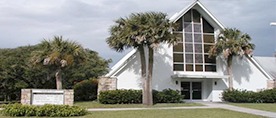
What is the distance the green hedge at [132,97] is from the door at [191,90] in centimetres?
278

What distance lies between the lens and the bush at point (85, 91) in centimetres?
3064

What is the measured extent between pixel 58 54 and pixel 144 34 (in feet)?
20.0

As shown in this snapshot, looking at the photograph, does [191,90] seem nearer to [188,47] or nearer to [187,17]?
[188,47]

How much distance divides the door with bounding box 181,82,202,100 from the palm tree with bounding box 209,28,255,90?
8.99 ft

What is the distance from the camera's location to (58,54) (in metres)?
22.8

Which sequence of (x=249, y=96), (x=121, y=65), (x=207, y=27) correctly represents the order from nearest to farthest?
1. (x=121, y=65)
2. (x=249, y=96)
3. (x=207, y=27)

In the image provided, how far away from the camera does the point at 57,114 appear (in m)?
15.8

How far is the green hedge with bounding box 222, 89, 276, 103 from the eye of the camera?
26.5m

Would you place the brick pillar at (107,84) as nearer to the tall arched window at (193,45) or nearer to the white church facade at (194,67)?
the white church facade at (194,67)

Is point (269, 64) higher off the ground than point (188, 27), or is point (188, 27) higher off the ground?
point (188, 27)

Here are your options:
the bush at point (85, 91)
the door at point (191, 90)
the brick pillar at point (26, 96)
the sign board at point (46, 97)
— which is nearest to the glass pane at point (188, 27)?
the door at point (191, 90)

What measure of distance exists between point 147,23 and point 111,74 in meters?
5.72

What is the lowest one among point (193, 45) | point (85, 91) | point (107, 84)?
point (85, 91)

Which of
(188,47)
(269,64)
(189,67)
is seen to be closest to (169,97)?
(189,67)
